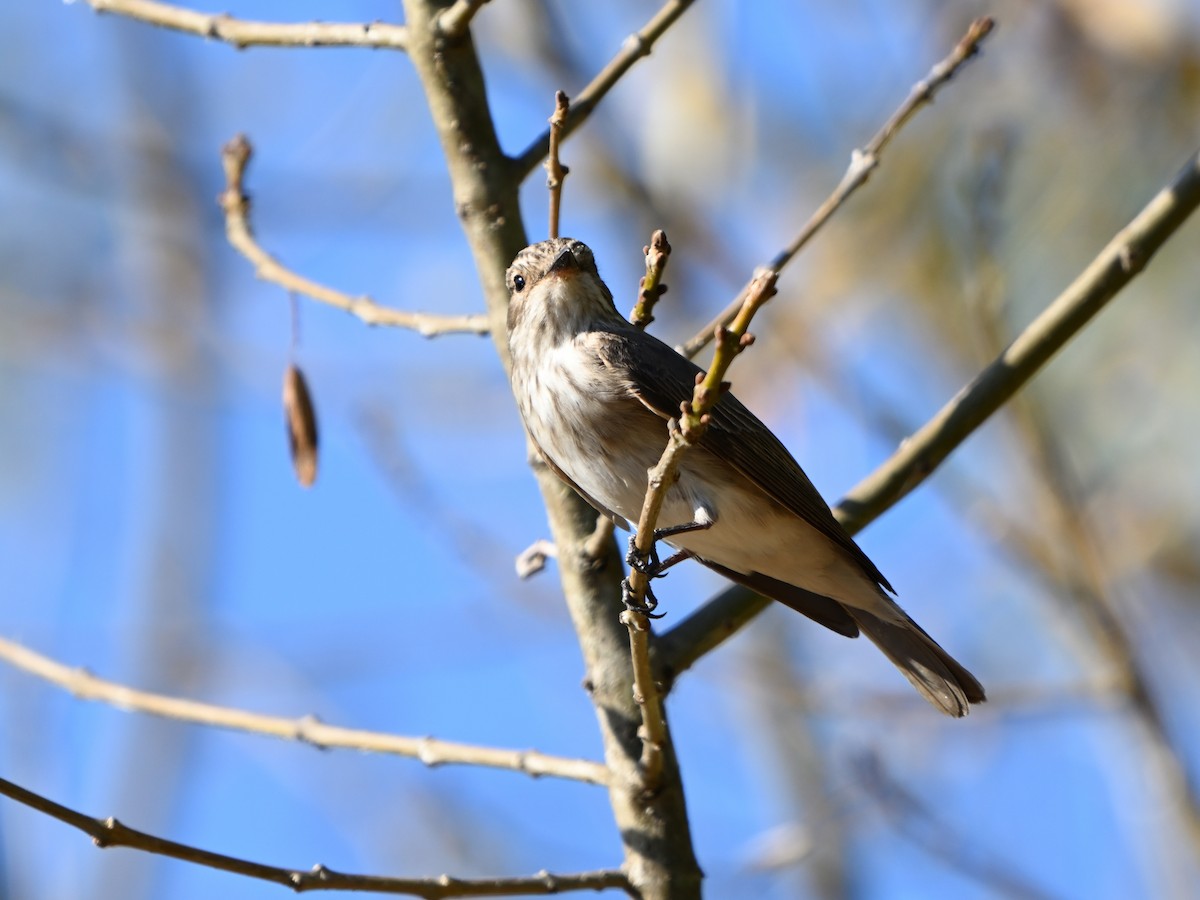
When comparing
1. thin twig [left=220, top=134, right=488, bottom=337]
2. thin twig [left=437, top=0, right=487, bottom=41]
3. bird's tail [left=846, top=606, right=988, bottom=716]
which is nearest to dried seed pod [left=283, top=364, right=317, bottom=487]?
thin twig [left=220, top=134, right=488, bottom=337]

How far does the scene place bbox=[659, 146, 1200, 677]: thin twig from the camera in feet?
10.9

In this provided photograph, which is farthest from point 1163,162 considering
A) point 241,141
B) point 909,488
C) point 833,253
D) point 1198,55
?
point 241,141

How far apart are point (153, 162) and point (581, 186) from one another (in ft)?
8.42

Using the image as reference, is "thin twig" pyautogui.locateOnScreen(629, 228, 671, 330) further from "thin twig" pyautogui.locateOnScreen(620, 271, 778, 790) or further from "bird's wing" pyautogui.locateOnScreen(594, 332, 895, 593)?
"bird's wing" pyautogui.locateOnScreen(594, 332, 895, 593)

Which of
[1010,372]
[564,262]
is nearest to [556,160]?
[564,262]

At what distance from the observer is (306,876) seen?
104 inches

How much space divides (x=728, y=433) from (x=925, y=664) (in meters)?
0.96

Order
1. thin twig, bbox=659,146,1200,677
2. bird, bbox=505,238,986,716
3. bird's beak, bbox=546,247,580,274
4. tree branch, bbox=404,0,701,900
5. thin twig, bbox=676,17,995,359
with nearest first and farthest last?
tree branch, bbox=404,0,701,900, thin twig, bbox=659,146,1200,677, thin twig, bbox=676,17,995,359, bird, bbox=505,238,986,716, bird's beak, bbox=546,247,580,274

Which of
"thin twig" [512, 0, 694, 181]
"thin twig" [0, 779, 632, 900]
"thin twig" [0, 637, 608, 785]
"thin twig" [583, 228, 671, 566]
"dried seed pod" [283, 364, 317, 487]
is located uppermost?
"thin twig" [512, 0, 694, 181]

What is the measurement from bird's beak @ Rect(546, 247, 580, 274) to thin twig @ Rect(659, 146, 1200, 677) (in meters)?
1.18

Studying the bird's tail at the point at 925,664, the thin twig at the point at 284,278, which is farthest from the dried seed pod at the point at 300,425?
the bird's tail at the point at 925,664

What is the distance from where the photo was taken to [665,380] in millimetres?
4039

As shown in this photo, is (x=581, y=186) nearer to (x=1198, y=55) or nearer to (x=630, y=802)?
(x=1198, y=55)

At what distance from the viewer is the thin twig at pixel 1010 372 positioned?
10.9ft
